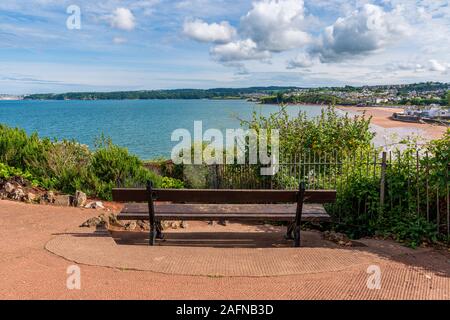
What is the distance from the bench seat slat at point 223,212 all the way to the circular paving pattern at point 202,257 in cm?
44

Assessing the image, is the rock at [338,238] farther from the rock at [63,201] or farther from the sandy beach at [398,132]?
the rock at [63,201]

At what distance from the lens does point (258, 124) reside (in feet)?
38.7

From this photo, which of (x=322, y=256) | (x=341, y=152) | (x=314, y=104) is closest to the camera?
(x=322, y=256)

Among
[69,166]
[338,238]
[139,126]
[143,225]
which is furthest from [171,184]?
[139,126]

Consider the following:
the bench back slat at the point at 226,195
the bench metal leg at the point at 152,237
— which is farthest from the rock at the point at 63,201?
the bench metal leg at the point at 152,237

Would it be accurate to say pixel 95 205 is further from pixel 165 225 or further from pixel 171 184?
pixel 171 184

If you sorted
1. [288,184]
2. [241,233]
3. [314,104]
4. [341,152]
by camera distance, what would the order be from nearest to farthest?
[241,233] < [288,184] < [341,152] < [314,104]

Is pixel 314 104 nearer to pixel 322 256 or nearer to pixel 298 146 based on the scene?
pixel 298 146

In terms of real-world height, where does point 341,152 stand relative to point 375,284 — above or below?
above

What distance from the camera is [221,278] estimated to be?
16.2 ft

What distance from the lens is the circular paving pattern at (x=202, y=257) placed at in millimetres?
5180

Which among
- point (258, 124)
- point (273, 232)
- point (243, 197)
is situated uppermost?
point (258, 124)

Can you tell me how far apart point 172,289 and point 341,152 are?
7288 mm
